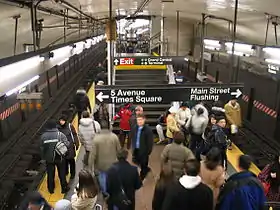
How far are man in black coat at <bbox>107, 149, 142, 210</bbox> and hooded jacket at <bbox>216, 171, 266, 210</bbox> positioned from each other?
3.50 feet

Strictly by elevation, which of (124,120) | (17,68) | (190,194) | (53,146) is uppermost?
(17,68)

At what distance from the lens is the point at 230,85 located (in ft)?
20.4

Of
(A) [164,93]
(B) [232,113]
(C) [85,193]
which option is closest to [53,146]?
(A) [164,93]

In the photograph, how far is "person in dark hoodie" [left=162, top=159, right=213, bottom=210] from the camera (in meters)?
3.49

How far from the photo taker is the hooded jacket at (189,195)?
11.5ft

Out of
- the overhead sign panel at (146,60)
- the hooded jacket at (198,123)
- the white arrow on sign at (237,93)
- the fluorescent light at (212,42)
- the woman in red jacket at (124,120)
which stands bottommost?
the woman in red jacket at (124,120)

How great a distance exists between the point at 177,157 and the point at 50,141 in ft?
7.08

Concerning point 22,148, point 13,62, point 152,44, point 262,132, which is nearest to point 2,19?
point 13,62

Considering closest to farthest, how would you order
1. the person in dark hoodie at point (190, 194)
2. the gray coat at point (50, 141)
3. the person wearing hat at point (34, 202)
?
the person in dark hoodie at point (190, 194) → the person wearing hat at point (34, 202) → the gray coat at point (50, 141)

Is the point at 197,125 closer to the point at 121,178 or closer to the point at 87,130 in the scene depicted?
the point at 87,130

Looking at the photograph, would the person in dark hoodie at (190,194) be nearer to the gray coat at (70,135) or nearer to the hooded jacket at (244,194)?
the hooded jacket at (244,194)

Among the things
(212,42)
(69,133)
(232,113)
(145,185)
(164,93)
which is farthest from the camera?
(212,42)

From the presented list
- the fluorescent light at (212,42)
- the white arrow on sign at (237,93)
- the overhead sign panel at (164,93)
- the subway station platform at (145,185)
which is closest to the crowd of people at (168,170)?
the subway station platform at (145,185)

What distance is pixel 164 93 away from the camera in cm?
603
